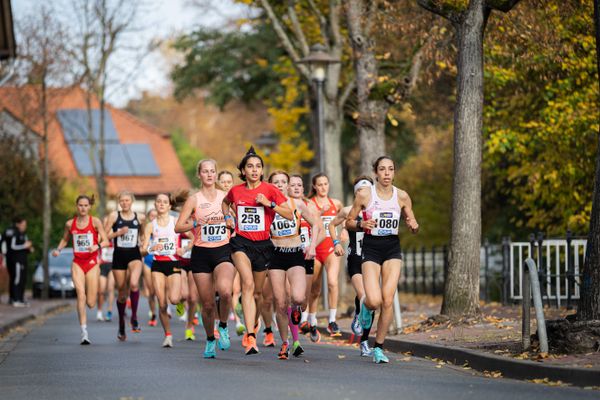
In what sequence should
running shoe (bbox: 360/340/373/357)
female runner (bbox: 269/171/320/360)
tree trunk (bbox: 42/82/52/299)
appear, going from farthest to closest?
tree trunk (bbox: 42/82/52/299) → running shoe (bbox: 360/340/373/357) → female runner (bbox: 269/171/320/360)

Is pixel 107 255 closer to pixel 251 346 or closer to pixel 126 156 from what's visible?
pixel 251 346

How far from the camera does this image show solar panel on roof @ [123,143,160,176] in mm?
68562

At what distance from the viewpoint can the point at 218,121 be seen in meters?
86.4

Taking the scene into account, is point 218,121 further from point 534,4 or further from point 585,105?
point 534,4

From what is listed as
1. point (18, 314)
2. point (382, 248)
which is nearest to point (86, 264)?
point (382, 248)

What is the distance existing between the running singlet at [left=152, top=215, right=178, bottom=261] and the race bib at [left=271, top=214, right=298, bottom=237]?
3.74 meters

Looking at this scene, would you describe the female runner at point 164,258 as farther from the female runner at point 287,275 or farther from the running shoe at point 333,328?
the female runner at point 287,275

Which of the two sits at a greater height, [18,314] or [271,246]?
[271,246]

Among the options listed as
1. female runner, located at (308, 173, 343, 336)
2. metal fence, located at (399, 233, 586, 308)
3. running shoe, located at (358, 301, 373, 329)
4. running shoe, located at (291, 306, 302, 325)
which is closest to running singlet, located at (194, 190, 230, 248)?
running shoe, located at (291, 306, 302, 325)

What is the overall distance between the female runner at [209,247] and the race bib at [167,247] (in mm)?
3543

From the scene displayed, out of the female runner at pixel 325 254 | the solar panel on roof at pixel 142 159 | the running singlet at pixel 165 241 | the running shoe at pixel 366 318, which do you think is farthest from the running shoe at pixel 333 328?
the solar panel on roof at pixel 142 159

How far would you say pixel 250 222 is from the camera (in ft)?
43.8

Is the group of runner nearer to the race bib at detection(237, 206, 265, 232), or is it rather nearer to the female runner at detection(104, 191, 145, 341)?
the race bib at detection(237, 206, 265, 232)

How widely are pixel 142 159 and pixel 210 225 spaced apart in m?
56.2
